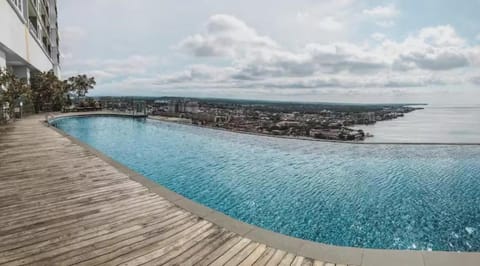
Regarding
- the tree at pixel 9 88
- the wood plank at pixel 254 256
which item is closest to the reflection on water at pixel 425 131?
the wood plank at pixel 254 256

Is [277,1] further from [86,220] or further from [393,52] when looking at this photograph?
[86,220]

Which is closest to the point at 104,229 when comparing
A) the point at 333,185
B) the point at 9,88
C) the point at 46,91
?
the point at 333,185

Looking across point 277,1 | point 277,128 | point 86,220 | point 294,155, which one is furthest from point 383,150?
point 86,220

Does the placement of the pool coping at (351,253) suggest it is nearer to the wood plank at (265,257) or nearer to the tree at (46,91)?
the wood plank at (265,257)

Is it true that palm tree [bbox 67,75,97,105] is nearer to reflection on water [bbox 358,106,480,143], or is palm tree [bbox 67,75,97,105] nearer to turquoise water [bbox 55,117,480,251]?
turquoise water [bbox 55,117,480,251]

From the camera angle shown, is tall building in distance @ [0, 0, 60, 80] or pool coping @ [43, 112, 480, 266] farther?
tall building in distance @ [0, 0, 60, 80]

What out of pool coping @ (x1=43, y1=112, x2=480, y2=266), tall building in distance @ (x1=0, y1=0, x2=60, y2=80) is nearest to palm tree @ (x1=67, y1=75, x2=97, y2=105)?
tall building in distance @ (x1=0, y1=0, x2=60, y2=80)

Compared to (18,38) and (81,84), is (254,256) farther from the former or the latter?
(81,84)
